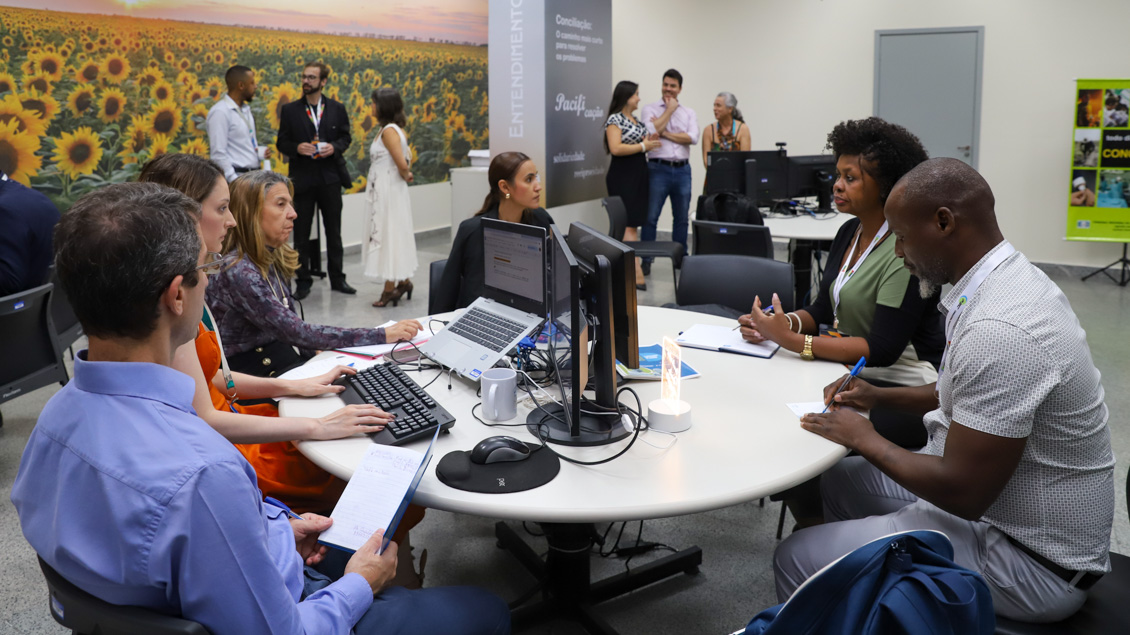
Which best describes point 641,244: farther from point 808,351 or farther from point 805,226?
point 808,351

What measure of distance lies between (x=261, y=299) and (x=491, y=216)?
119 centimetres

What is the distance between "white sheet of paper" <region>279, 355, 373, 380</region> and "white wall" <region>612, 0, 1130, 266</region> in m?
6.83

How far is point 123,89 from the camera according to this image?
19.3 ft

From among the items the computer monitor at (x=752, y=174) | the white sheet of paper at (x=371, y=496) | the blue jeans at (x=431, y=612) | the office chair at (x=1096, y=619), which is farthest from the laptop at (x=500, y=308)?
the computer monitor at (x=752, y=174)

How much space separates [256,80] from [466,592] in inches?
251

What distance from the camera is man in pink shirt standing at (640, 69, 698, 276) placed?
7172 mm

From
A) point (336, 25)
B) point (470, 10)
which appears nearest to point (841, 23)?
point (470, 10)

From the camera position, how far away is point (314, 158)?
6305 millimetres

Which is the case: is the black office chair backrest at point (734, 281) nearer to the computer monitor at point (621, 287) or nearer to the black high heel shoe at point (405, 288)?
the computer monitor at point (621, 287)

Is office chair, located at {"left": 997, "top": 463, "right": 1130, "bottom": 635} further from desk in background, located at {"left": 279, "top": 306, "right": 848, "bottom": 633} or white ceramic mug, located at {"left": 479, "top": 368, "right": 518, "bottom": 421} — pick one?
white ceramic mug, located at {"left": 479, "top": 368, "right": 518, "bottom": 421}

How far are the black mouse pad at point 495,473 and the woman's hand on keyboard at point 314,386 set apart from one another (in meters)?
0.54

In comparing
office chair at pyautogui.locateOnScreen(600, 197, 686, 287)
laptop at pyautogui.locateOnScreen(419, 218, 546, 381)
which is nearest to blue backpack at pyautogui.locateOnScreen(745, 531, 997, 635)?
laptop at pyautogui.locateOnScreen(419, 218, 546, 381)

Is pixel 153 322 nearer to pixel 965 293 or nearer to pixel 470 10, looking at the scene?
pixel 965 293

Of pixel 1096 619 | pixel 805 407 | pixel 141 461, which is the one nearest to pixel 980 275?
pixel 805 407
